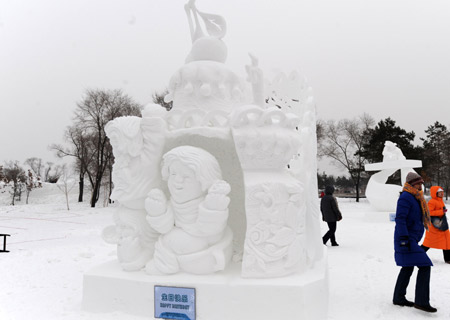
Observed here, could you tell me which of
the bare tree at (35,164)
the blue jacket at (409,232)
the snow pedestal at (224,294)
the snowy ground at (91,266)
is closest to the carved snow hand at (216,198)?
the snow pedestal at (224,294)

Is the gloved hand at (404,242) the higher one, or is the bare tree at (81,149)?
the bare tree at (81,149)

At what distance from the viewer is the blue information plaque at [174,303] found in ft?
10.4

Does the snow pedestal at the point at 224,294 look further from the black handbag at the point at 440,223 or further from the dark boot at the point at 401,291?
the black handbag at the point at 440,223

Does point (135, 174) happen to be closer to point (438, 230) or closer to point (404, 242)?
point (404, 242)

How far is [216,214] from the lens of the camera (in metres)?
3.28

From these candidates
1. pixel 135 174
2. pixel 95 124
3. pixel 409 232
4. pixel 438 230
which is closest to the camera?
pixel 409 232

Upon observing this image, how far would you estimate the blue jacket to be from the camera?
10.9 feet

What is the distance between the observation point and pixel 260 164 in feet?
11.4

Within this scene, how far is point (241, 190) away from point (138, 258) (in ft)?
4.69

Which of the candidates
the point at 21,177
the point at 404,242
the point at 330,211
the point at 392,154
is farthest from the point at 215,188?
the point at 21,177

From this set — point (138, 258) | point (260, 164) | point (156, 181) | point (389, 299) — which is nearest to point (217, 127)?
point (260, 164)

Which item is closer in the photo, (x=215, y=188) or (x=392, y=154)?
(x=215, y=188)

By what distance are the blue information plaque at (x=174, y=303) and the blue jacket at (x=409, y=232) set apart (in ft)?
6.96

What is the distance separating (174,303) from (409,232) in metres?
2.48
